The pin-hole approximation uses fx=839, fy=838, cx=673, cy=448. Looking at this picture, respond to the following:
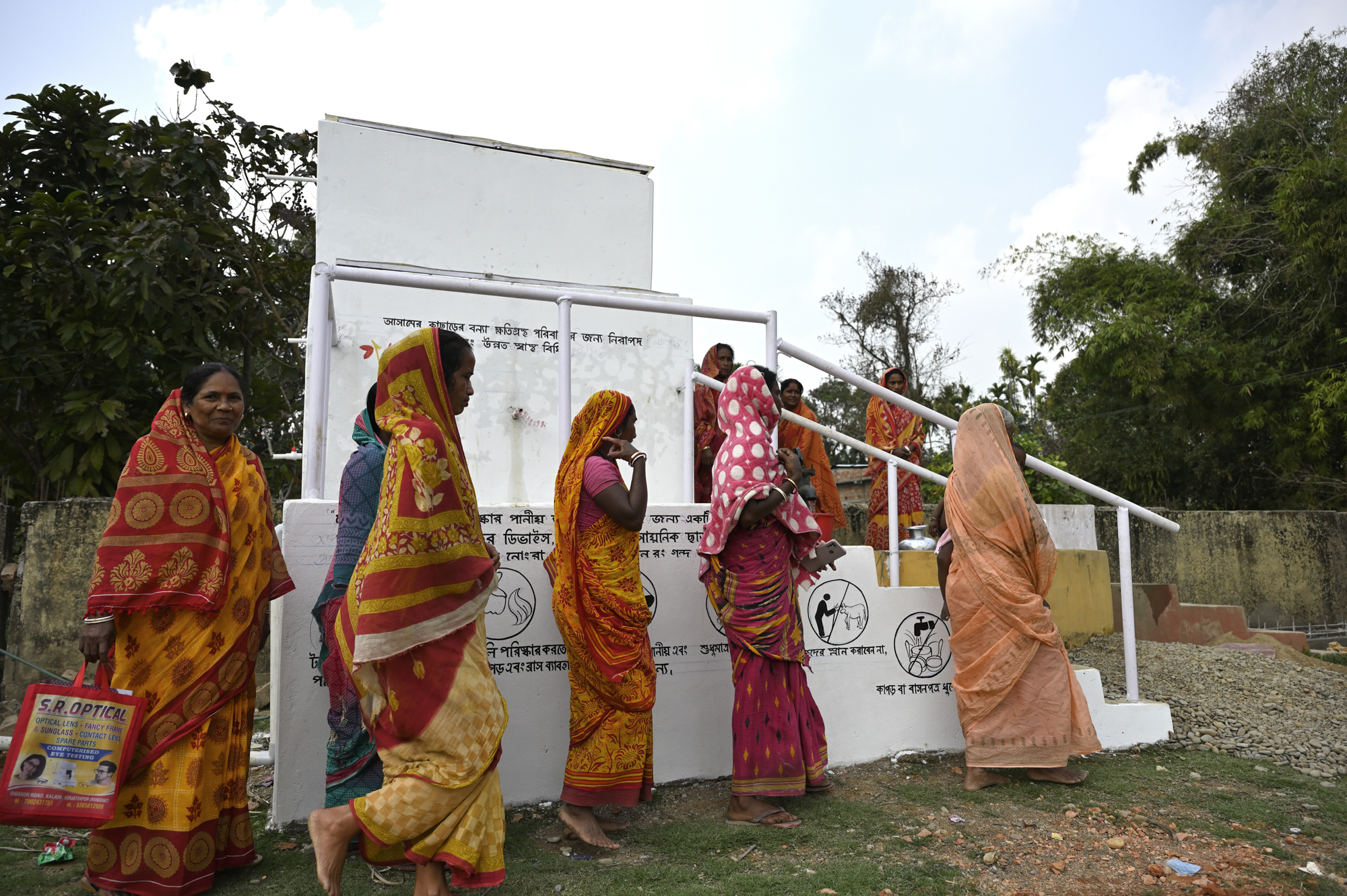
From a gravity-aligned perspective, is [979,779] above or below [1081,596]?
below

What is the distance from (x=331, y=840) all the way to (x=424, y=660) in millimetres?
529

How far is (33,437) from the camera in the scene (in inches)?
295

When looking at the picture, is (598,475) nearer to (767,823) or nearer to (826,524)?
(767,823)

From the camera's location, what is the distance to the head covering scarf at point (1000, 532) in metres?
4.11

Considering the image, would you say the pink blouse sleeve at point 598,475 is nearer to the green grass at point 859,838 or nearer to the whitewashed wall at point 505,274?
the green grass at point 859,838

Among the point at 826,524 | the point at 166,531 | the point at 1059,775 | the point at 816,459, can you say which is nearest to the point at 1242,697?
the point at 1059,775

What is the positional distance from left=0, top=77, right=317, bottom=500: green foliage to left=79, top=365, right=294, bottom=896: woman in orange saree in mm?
4466

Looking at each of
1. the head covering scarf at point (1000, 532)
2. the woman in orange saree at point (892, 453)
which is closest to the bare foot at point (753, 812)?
the head covering scarf at point (1000, 532)

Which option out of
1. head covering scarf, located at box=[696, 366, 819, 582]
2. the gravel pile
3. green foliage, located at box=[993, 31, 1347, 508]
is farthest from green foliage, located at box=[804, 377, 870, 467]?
head covering scarf, located at box=[696, 366, 819, 582]

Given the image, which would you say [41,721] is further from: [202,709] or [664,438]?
[664,438]

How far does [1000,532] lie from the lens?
4.18m

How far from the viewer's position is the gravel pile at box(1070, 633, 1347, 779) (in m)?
4.65

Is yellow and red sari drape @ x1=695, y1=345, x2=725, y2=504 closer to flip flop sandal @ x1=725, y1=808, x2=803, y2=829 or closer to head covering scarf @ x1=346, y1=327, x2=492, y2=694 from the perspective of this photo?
flip flop sandal @ x1=725, y1=808, x2=803, y2=829

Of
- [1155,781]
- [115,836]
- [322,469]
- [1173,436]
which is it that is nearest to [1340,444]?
[1173,436]
